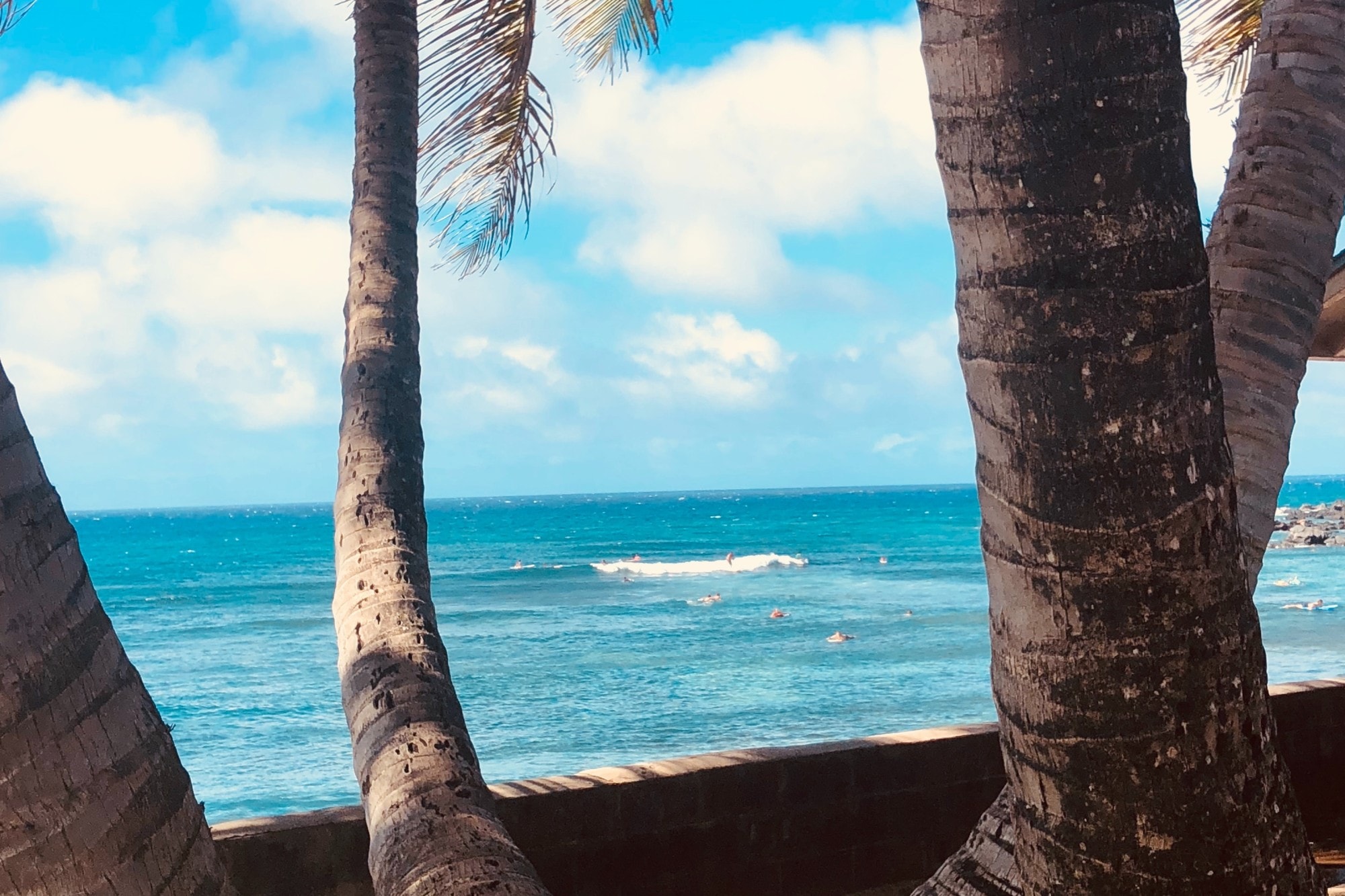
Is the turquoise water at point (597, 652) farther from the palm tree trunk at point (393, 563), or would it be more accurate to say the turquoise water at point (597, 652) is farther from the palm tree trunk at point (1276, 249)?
the palm tree trunk at point (1276, 249)

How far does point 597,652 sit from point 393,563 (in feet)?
67.0

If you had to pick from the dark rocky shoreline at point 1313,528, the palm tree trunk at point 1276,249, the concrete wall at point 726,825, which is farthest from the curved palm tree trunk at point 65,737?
the dark rocky shoreline at point 1313,528

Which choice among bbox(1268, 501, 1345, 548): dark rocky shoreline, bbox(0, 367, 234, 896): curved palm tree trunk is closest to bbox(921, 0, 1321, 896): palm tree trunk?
bbox(0, 367, 234, 896): curved palm tree trunk

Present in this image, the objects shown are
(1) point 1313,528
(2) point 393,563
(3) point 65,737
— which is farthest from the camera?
(1) point 1313,528

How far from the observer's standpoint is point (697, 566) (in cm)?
4284

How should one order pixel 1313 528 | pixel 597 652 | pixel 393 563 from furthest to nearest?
pixel 1313 528 → pixel 597 652 → pixel 393 563

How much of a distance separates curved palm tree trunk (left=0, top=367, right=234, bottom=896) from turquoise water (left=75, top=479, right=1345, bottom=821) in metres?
11.6

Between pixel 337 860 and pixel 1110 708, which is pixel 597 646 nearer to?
pixel 337 860

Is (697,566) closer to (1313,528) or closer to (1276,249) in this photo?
(1313,528)

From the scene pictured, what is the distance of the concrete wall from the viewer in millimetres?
3441

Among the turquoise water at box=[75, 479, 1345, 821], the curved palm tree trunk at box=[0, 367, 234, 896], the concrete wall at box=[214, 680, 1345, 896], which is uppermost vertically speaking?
the curved palm tree trunk at box=[0, 367, 234, 896]

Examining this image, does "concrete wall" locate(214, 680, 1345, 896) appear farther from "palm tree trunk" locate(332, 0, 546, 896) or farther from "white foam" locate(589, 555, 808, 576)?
"white foam" locate(589, 555, 808, 576)

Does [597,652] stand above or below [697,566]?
below

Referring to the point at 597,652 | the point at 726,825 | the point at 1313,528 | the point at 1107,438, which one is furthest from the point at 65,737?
the point at 1313,528
